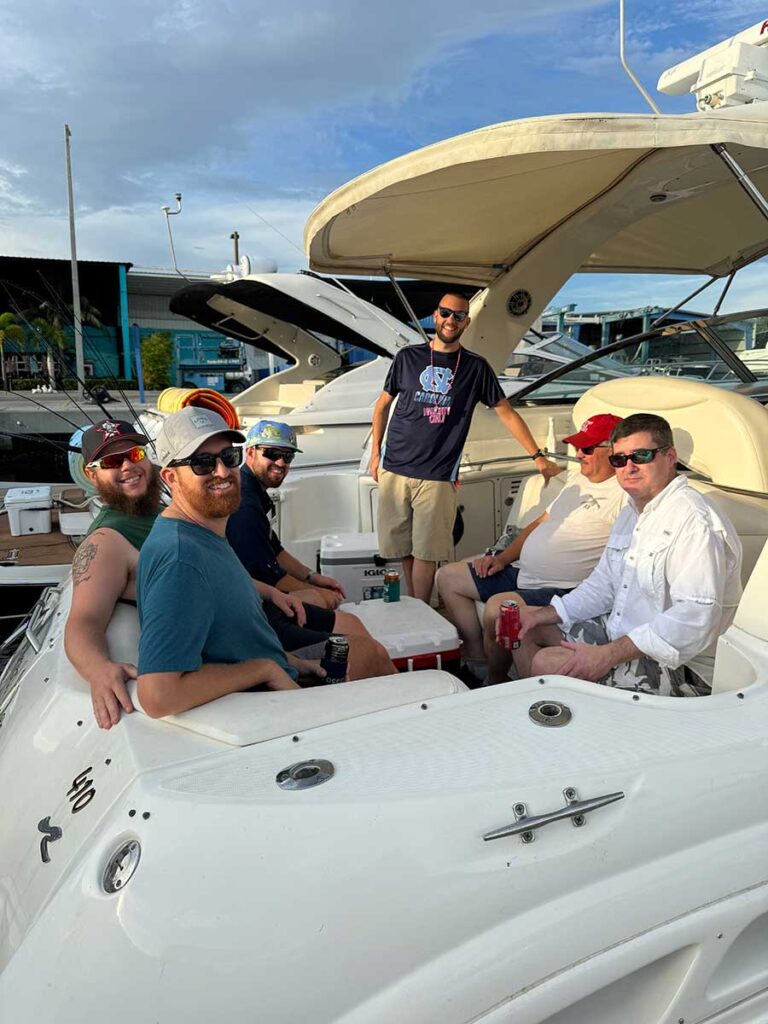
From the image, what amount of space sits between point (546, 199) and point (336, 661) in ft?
7.70

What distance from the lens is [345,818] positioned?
118 centimetres

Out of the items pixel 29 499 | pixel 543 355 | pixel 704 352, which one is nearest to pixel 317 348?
pixel 543 355

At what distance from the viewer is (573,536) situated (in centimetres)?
294

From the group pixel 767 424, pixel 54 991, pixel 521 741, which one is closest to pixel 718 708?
pixel 521 741

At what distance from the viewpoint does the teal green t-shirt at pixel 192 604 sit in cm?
146

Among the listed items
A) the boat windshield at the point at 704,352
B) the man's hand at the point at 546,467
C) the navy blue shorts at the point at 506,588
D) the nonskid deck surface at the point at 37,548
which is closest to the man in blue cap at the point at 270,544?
the navy blue shorts at the point at 506,588

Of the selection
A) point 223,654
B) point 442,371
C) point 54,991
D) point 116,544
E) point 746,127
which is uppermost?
point 746,127

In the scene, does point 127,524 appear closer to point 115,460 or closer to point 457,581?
point 115,460

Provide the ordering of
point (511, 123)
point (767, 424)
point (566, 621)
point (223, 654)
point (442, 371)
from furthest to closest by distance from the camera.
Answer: point (442, 371)
point (767, 424)
point (566, 621)
point (511, 123)
point (223, 654)

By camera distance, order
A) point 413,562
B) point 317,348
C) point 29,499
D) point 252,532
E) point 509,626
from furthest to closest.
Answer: point 317,348 < point 29,499 < point 413,562 < point 252,532 < point 509,626

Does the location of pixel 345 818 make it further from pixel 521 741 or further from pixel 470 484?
pixel 470 484

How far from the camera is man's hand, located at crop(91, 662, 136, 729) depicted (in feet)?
4.91

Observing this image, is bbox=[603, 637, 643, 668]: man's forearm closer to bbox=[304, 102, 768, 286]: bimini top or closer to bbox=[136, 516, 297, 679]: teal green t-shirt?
bbox=[136, 516, 297, 679]: teal green t-shirt

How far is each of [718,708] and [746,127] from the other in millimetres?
1584
